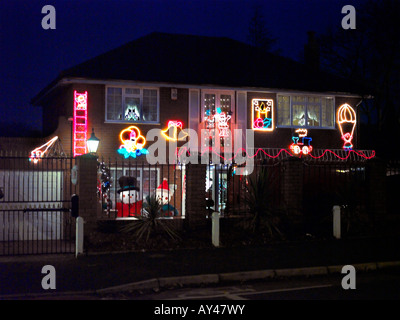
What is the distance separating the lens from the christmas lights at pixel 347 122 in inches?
878

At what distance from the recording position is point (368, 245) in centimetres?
1380

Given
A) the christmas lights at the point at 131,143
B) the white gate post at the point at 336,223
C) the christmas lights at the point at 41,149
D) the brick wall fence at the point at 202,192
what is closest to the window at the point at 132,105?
the christmas lights at the point at 131,143

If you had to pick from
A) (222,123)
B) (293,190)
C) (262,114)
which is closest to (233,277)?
(293,190)

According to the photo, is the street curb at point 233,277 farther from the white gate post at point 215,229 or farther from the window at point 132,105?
the window at point 132,105

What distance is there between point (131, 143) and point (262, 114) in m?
5.55

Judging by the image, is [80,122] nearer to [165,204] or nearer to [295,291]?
[165,204]

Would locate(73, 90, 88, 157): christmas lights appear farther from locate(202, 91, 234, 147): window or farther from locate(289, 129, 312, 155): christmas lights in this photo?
locate(289, 129, 312, 155): christmas lights

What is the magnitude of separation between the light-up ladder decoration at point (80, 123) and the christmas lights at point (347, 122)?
10.7 metres

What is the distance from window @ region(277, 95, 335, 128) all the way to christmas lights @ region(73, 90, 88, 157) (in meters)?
7.96

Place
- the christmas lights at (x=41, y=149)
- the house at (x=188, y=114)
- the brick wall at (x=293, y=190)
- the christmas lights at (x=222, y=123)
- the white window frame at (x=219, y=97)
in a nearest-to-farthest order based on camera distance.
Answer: the brick wall at (x=293, y=190) → the christmas lights at (x=41, y=149) → the house at (x=188, y=114) → the christmas lights at (x=222, y=123) → the white window frame at (x=219, y=97)

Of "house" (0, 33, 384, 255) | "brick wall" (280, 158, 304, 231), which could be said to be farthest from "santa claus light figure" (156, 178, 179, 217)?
"brick wall" (280, 158, 304, 231)
